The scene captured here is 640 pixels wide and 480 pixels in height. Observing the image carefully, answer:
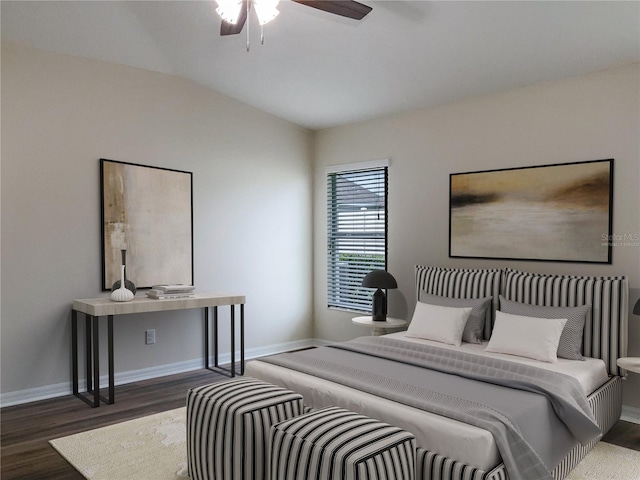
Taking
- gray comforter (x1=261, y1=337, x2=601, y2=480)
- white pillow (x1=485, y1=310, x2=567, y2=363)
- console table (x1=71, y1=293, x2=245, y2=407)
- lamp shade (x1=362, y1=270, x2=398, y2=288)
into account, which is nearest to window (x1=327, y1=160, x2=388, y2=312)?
lamp shade (x1=362, y1=270, x2=398, y2=288)

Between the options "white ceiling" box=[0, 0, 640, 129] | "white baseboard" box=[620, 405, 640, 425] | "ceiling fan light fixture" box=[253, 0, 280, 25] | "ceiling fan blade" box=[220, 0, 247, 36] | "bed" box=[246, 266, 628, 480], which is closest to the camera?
"bed" box=[246, 266, 628, 480]

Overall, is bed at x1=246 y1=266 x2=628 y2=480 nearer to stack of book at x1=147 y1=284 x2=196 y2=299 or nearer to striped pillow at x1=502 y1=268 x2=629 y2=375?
striped pillow at x1=502 y1=268 x2=629 y2=375

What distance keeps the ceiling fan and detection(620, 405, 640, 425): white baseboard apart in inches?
128

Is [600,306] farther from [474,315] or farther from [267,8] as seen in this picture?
[267,8]

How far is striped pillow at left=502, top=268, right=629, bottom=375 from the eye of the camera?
341cm

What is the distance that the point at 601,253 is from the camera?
3695 millimetres

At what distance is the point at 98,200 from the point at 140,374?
5.19 ft

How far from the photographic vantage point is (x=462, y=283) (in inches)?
167

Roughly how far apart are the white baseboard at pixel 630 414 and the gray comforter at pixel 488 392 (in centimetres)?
107

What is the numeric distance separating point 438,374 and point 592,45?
7.93 ft

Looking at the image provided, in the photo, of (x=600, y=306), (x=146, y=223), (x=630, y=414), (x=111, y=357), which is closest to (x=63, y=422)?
(x=111, y=357)

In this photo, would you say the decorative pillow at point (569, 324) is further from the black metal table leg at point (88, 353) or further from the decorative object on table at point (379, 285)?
the black metal table leg at point (88, 353)

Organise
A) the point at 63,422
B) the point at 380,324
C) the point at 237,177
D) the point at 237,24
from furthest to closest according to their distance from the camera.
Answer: the point at 237,177, the point at 380,324, the point at 63,422, the point at 237,24

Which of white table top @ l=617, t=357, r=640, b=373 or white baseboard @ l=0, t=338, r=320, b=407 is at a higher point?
white table top @ l=617, t=357, r=640, b=373
